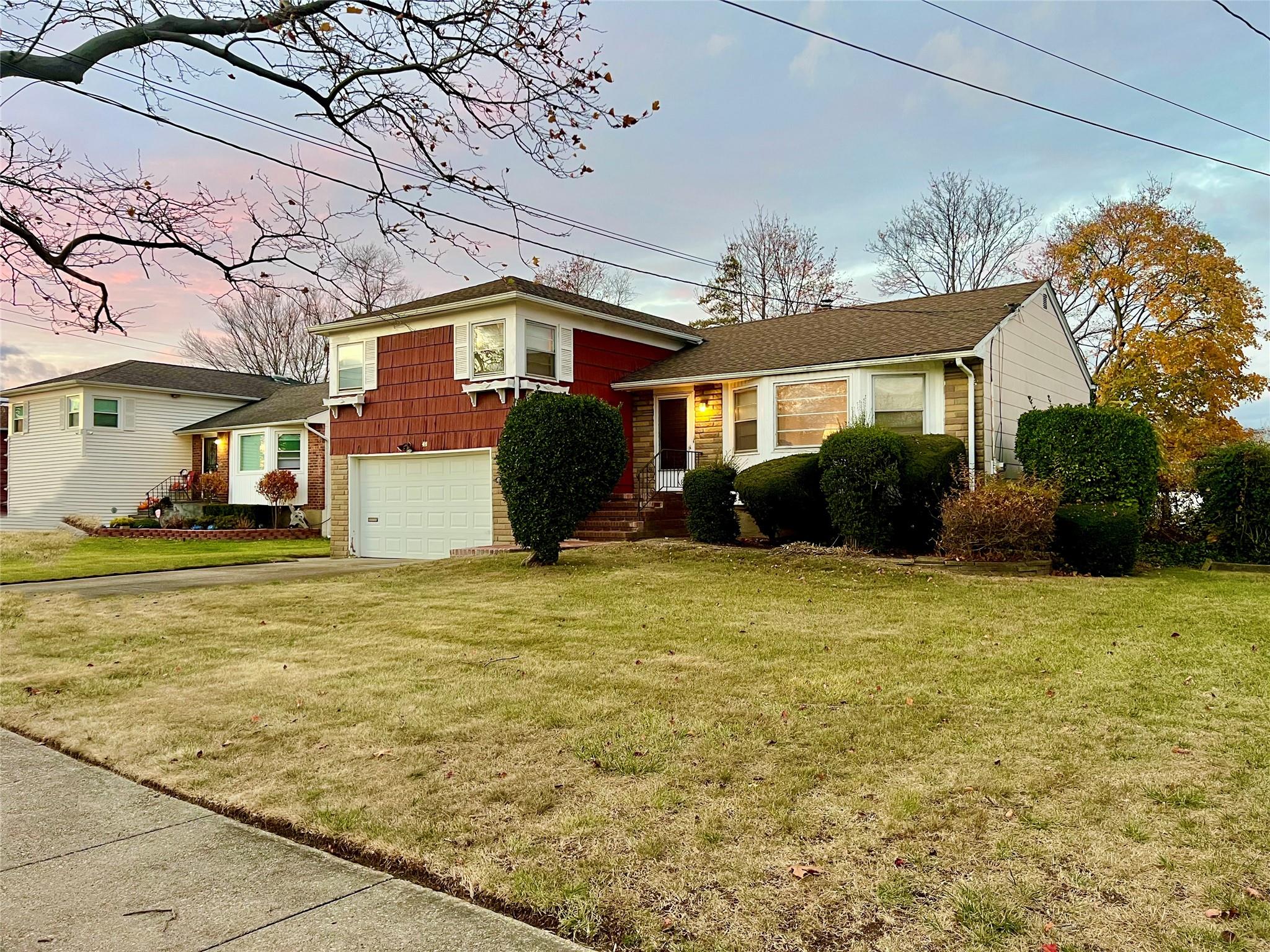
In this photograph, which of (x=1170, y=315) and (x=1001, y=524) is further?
(x=1170, y=315)

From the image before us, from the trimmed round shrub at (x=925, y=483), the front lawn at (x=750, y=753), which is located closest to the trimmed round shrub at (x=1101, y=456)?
the trimmed round shrub at (x=925, y=483)

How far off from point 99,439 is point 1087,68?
96.5 ft

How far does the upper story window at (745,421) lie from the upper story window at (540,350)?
3.99 m

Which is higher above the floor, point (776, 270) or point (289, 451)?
point (776, 270)

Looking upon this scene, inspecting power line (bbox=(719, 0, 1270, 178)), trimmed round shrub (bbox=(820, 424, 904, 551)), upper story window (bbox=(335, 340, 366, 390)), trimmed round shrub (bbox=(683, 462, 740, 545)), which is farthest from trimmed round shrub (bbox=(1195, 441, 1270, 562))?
upper story window (bbox=(335, 340, 366, 390))

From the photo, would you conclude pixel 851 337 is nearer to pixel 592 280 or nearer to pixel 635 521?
pixel 635 521

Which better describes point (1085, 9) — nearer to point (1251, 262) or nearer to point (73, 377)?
point (1251, 262)

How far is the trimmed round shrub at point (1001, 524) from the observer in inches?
429

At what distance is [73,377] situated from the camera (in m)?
26.9

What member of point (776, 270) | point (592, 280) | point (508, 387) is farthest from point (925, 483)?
point (592, 280)

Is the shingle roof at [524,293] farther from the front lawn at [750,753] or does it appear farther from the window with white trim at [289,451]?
the front lawn at [750,753]

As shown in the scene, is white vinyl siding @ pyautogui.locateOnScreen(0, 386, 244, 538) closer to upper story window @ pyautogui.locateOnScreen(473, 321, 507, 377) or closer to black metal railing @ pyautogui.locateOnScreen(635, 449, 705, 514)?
upper story window @ pyautogui.locateOnScreen(473, 321, 507, 377)

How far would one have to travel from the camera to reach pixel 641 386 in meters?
17.5

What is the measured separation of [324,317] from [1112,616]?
35.6 m
